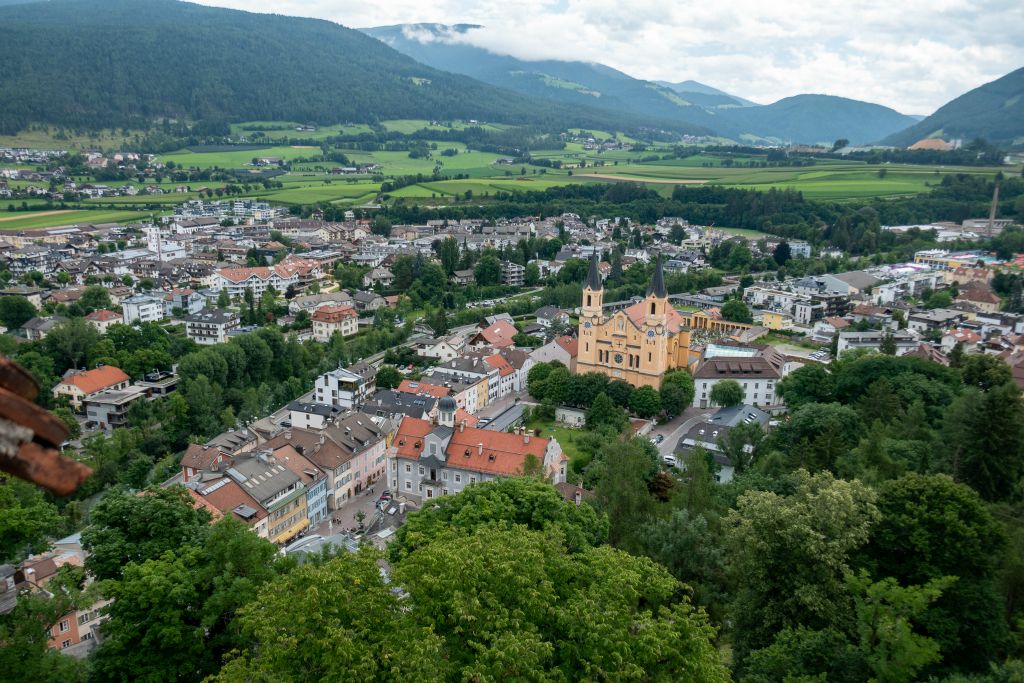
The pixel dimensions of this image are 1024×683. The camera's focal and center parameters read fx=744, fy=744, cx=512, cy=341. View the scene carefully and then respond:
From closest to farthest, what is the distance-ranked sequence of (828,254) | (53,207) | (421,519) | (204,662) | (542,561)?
(542,561), (204,662), (421,519), (828,254), (53,207)

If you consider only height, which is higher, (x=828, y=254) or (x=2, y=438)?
(x=2, y=438)

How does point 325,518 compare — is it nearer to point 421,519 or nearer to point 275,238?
point 421,519

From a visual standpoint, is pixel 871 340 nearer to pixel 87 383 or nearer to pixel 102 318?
pixel 87 383

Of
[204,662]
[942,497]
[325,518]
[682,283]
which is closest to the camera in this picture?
[204,662]

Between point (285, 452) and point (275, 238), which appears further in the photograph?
point (275, 238)

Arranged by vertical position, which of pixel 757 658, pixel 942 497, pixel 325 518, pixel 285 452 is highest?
pixel 942 497

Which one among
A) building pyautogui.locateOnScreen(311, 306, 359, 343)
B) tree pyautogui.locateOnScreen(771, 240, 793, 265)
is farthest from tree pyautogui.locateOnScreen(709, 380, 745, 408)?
tree pyautogui.locateOnScreen(771, 240, 793, 265)

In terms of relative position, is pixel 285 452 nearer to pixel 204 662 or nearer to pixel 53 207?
pixel 204 662

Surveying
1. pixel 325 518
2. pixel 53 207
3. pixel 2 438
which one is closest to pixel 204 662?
pixel 2 438

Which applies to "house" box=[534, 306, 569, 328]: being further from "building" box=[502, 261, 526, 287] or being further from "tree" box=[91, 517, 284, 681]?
"tree" box=[91, 517, 284, 681]
